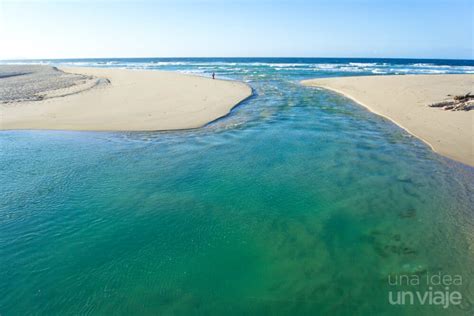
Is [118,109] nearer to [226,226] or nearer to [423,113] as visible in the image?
[226,226]

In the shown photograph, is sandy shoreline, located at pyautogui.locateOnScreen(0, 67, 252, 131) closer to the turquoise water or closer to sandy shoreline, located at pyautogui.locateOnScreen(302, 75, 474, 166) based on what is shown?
the turquoise water

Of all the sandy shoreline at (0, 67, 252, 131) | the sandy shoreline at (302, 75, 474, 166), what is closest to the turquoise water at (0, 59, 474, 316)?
the sandy shoreline at (302, 75, 474, 166)

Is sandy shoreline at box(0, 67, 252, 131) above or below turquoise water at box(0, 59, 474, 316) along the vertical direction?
above

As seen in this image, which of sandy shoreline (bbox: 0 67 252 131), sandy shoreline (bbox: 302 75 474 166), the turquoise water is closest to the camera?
the turquoise water

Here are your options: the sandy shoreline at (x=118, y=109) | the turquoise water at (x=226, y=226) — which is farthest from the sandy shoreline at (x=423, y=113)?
the sandy shoreline at (x=118, y=109)

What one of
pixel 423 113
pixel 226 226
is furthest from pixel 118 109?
pixel 423 113

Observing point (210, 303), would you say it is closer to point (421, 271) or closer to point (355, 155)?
point (421, 271)

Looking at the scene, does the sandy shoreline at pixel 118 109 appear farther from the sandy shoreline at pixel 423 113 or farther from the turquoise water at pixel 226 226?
the sandy shoreline at pixel 423 113

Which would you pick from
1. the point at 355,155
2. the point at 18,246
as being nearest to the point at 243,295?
the point at 18,246
